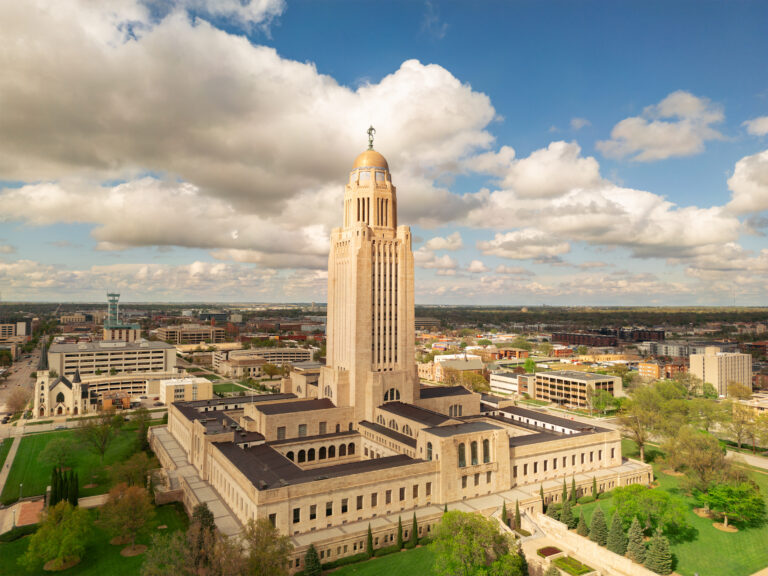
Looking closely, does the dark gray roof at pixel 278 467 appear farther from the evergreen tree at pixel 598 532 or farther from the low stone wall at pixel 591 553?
the evergreen tree at pixel 598 532

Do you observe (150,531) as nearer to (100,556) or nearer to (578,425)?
(100,556)

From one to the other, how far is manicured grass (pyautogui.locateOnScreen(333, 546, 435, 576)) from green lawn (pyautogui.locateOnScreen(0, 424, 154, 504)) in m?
43.7

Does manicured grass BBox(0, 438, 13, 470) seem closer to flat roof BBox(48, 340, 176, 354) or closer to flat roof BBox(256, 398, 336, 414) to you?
flat roof BBox(256, 398, 336, 414)

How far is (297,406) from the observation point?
8131 cm

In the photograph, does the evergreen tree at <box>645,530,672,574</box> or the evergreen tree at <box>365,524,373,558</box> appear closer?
the evergreen tree at <box>645,530,672,574</box>

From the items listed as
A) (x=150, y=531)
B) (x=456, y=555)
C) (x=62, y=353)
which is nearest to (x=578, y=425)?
(x=456, y=555)

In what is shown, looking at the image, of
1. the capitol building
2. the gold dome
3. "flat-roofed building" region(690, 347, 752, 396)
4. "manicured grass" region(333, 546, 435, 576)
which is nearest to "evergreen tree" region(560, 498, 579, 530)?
the capitol building

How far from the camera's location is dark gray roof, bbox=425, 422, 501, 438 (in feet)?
210

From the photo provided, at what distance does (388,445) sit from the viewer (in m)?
72.5

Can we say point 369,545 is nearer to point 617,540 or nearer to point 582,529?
point 582,529

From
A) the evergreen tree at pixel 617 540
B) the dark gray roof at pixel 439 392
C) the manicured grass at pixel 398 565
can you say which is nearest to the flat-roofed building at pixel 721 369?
the dark gray roof at pixel 439 392

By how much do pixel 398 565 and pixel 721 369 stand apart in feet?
468

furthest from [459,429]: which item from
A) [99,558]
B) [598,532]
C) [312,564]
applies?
[99,558]

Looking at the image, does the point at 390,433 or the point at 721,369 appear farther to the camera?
the point at 721,369
